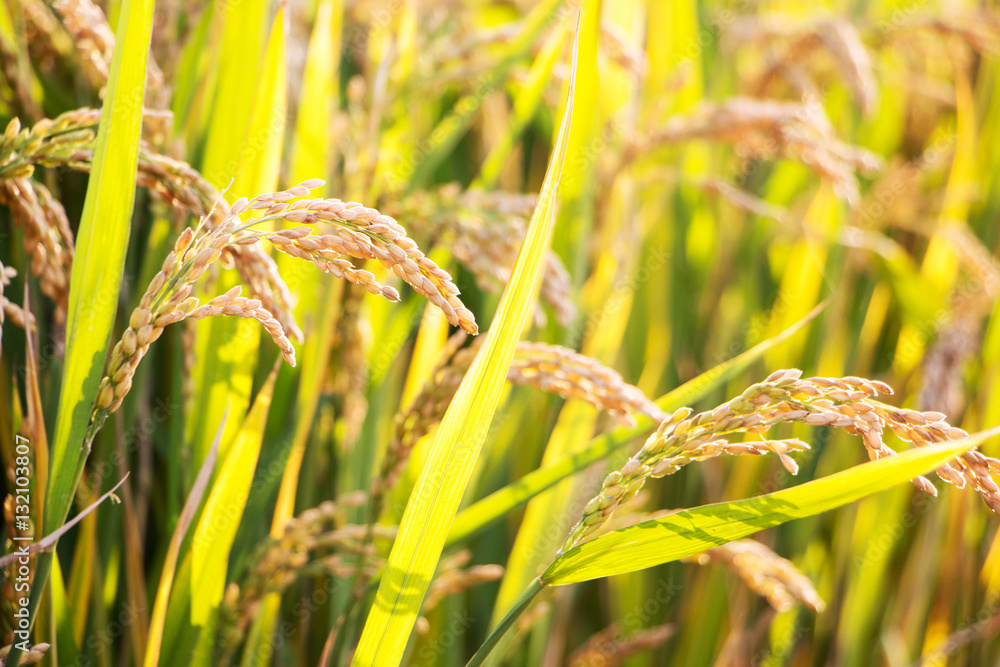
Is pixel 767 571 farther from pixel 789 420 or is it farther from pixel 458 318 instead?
pixel 458 318

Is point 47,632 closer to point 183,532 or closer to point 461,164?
point 183,532

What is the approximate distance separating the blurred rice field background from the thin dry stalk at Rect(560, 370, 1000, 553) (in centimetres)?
16

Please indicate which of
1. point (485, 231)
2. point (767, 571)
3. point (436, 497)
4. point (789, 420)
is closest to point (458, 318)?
point (436, 497)

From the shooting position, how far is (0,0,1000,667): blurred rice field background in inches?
25.0

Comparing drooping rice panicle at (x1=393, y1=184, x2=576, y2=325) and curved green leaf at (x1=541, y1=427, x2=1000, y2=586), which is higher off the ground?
drooping rice panicle at (x1=393, y1=184, x2=576, y2=325)

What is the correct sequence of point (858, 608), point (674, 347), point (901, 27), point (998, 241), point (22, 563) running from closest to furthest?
point (22, 563) → point (858, 608) → point (674, 347) → point (901, 27) → point (998, 241)

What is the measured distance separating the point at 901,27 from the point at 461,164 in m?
1.23

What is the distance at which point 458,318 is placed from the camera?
0.51m

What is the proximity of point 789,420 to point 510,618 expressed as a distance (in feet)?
0.95

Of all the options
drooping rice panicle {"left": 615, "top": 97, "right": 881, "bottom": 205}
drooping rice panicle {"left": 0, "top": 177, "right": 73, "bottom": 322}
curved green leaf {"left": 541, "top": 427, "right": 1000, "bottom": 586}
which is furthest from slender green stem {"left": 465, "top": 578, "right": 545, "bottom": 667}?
drooping rice panicle {"left": 615, "top": 97, "right": 881, "bottom": 205}

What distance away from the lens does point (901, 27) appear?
5.53 ft

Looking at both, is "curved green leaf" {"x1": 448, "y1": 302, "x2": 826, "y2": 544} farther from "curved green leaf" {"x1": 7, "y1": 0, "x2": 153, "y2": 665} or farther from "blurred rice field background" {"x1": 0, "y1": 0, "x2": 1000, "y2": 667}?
"curved green leaf" {"x1": 7, "y1": 0, "x2": 153, "y2": 665}

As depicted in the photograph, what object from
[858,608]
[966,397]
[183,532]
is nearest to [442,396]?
[183,532]

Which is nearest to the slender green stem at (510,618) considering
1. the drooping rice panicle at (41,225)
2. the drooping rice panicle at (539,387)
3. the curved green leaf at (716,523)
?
the curved green leaf at (716,523)
